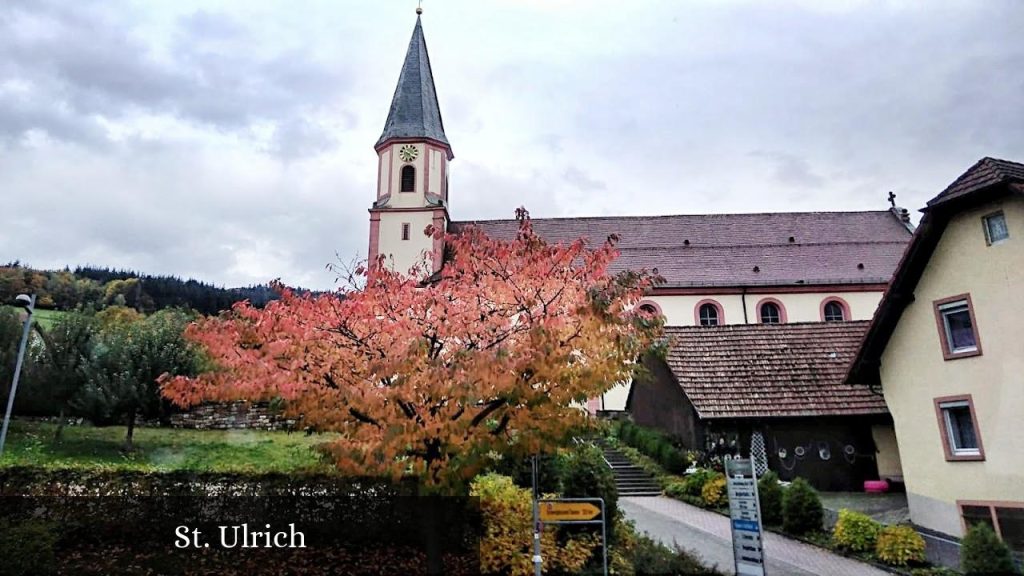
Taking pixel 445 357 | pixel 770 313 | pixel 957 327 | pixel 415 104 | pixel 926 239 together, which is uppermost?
pixel 415 104

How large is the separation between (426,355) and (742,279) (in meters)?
31.7

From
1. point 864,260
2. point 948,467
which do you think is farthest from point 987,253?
point 864,260

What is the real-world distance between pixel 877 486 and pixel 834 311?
1970 cm

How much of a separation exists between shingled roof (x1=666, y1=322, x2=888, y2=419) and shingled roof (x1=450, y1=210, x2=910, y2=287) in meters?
13.8

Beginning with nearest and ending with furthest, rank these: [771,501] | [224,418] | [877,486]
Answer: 1. [771,501]
2. [877,486]
3. [224,418]

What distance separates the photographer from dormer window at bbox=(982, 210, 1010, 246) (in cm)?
1296

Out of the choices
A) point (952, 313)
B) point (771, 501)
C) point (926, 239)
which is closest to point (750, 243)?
point (926, 239)

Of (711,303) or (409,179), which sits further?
(409,179)

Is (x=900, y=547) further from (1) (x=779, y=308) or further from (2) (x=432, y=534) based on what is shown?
(1) (x=779, y=308)

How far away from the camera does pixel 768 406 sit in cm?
1853

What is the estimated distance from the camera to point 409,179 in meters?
37.4

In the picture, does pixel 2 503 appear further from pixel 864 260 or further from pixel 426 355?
pixel 864 260

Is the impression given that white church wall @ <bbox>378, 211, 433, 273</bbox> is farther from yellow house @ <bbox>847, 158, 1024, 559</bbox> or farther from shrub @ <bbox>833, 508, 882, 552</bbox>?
shrub @ <bbox>833, 508, 882, 552</bbox>

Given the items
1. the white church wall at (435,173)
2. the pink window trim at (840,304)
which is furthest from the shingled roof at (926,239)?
the white church wall at (435,173)
